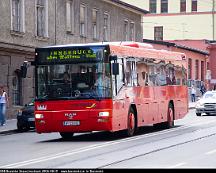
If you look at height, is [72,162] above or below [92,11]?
below

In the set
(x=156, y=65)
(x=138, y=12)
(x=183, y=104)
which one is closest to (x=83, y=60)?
(x=156, y=65)

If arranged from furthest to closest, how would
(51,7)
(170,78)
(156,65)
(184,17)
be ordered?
(184,17) < (51,7) < (170,78) < (156,65)

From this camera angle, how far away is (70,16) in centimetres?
4278

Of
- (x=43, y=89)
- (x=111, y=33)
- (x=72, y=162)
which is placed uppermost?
(x=111, y=33)

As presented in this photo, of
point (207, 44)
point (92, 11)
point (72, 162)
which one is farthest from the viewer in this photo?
point (207, 44)

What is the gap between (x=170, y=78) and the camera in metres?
26.5

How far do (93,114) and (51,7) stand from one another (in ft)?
67.3

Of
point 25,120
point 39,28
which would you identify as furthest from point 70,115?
point 39,28

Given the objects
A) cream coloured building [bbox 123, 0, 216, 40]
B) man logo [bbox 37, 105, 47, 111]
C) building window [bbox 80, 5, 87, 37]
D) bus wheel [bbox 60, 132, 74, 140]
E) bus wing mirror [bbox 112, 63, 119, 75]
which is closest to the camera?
bus wing mirror [bbox 112, 63, 119, 75]

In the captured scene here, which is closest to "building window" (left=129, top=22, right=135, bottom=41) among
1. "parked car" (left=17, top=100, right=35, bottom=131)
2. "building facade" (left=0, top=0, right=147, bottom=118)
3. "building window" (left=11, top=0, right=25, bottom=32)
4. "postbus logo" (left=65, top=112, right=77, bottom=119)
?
"building facade" (left=0, top=0, right=147, bottom=118)

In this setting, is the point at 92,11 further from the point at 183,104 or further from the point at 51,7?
the point at 183,104

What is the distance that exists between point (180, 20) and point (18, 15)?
182 ft

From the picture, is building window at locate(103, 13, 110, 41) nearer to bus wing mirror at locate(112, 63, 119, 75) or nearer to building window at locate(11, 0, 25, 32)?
building window at locate(11, 0, 25, 32)

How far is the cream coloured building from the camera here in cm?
8794
